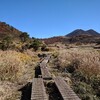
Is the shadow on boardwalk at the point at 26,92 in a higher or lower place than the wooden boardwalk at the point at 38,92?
lower

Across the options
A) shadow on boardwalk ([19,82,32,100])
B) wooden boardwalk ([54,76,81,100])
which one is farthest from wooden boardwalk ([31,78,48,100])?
wooden boardwalk ([54,76,81,100])

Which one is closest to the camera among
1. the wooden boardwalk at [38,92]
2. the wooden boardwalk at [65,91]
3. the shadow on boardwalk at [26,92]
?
the wooden boardwalk at [65,91]

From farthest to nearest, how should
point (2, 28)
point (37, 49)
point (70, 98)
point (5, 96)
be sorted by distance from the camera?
point (2, 28) < point (37, 49) < point (5, 96) < point (70, 98)

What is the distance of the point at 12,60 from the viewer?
1176 centimetres

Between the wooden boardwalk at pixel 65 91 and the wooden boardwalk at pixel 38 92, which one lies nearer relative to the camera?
the wooden boardwalk at pixel 65 91

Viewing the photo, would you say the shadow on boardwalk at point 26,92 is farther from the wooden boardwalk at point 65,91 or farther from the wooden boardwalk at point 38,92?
the wooden boardwalk at point 65,91

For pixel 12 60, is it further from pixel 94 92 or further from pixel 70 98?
pixel 70 98

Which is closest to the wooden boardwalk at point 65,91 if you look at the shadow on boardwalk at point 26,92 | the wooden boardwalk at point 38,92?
the wooden boardwalk at point 38,92

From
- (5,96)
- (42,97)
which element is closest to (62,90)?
(42,97)

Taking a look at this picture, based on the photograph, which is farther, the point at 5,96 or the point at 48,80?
the point at 48,80

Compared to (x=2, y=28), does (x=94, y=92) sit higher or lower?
lower

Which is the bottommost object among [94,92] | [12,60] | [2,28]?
[94,92]

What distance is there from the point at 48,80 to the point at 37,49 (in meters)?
31.4

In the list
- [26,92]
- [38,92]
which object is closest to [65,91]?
[38,92]
